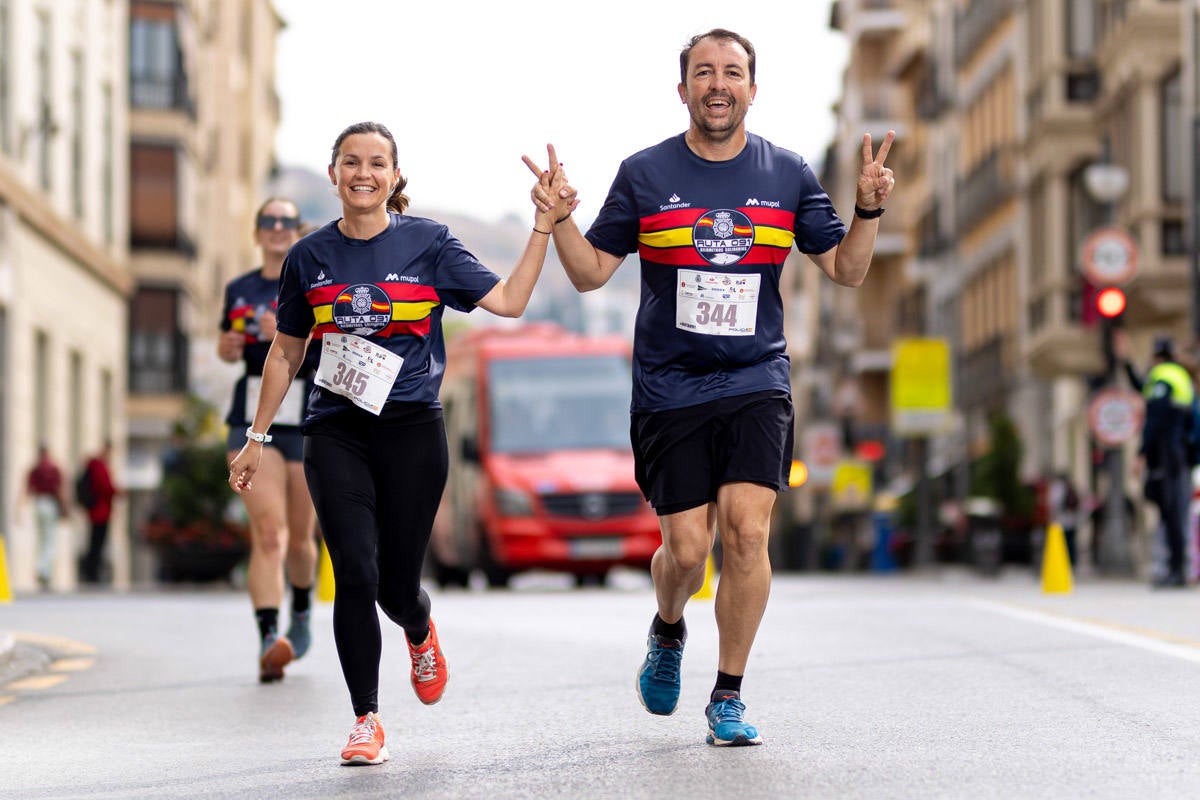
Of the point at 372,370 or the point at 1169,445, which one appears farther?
the point at 1169,445

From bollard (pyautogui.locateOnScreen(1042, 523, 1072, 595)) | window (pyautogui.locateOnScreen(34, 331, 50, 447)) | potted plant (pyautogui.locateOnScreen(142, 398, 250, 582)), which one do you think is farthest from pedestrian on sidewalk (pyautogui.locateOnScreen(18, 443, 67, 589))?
bollard (pyautogui.locateOnScreen(1042, 523, 1072, 595))

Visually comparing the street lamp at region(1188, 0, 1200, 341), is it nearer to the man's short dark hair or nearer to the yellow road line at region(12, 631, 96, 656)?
the yellow road line at region(12, 631, 96, 656)

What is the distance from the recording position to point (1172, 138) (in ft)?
115

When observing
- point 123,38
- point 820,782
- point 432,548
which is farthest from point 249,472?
point 123,38

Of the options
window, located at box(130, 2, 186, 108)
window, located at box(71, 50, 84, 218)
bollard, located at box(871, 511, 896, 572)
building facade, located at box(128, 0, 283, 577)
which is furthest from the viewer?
window, located at box(130, 2, 186, 108)

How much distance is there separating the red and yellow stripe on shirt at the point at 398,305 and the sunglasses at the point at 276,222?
343cm

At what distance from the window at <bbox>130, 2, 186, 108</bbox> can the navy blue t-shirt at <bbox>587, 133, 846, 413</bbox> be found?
48766 millimetres

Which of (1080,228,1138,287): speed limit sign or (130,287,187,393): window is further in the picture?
(130,287,187,393): window

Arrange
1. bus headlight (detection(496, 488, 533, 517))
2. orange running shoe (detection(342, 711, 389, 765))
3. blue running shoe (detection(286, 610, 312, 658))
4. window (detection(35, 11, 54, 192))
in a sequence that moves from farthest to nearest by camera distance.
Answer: window (detection(35, 11, 54, 192)), bus headlight (detection(496, 488, 533, 517)), blue running shoe (detection(286, 610, 312, 658)), orange running shoe (detection(342, 711, 389, 765))

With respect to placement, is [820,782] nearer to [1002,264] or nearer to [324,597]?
[324,597]

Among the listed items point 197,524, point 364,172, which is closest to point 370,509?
point 364,172

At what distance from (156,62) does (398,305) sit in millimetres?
49753

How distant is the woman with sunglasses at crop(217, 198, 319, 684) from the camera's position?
1123 cm

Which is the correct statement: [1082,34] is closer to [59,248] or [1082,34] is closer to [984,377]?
[984,377]
